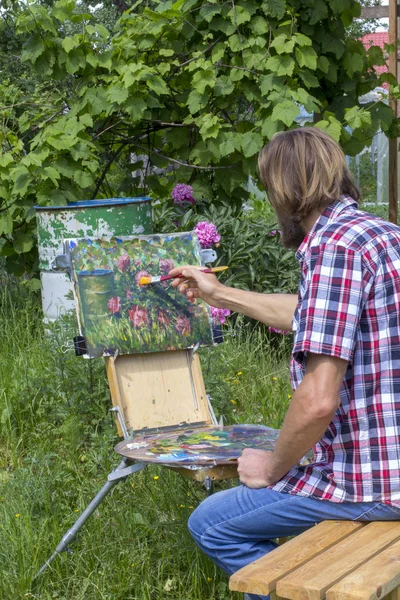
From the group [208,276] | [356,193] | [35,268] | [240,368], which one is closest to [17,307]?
[35,268]

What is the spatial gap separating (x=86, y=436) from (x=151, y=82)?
2418 millimetres

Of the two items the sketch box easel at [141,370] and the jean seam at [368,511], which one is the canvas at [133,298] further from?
the jean seam at [368,511]

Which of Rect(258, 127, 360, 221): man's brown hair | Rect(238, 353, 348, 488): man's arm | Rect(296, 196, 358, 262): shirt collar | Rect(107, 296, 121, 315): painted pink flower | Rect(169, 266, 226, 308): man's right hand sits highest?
Rect(258, 127, 360, 221): man's brown hair

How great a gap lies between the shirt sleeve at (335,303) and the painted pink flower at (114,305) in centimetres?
129

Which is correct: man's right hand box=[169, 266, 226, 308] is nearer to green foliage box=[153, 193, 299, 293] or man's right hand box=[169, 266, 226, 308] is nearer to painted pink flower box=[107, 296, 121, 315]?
painted pink flower box=[107, 296, 121, 315]

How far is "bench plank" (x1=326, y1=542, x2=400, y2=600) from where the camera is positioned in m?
1.90

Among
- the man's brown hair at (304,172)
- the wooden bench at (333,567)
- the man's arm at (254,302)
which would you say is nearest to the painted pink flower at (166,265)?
the man's arm at (254,302)

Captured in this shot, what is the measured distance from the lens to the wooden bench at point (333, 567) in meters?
1.93

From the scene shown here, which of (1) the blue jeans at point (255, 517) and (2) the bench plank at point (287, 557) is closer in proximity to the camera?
(2) the bench plank at point (287, 557)

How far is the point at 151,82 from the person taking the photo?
545 cm

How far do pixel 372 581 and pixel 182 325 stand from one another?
1.57m

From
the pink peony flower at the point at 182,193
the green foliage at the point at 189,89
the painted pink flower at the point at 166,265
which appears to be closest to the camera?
the painted pink flower at the point at 166,265

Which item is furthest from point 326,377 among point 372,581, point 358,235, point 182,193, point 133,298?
point 182,193

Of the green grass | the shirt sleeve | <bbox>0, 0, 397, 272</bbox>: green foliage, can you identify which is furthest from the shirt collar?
<bbox>0, 0, 397, 272</bbox>: green foliage
